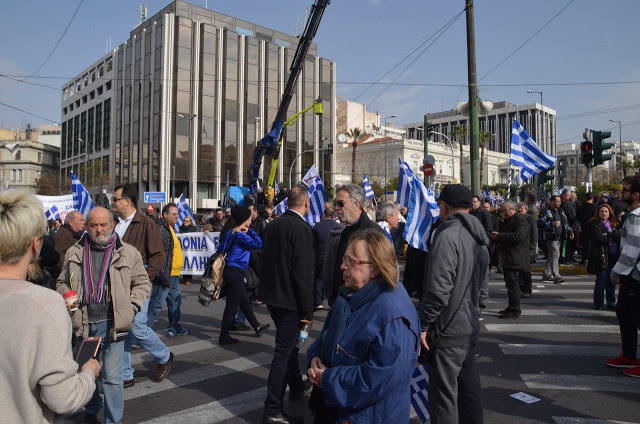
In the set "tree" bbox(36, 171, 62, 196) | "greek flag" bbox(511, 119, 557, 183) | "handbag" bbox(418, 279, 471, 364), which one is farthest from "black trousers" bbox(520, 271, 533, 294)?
"tree" bbox(36, 171, 62, 196)

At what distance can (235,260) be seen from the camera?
7008mm

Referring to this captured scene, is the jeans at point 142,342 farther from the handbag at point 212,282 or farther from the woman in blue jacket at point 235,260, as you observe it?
the woman in blue jacket at point 235,260

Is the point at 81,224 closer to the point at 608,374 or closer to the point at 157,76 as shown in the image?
the point at 608,374

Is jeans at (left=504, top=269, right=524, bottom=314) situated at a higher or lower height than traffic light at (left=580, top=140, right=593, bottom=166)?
lower

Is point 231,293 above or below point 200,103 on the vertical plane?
below

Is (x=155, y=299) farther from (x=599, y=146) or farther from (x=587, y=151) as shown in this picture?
(x=587, y=151)

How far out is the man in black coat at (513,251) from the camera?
829 cm

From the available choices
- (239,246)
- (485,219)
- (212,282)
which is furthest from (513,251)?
(212,282)

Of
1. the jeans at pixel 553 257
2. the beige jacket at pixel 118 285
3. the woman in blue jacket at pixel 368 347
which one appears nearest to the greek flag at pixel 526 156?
the jeans at pixel 553 257

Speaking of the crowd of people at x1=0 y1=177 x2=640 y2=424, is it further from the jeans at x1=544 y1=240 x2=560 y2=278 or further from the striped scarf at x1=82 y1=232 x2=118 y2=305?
the jeans at x1=544 y1=240 x2=560 y2=278

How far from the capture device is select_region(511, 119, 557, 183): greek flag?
11094 mm

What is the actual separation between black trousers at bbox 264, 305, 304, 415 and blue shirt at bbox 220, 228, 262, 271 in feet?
7.91

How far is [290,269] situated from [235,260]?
8.61 feet

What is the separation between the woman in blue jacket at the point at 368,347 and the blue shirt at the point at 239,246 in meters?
4.32
